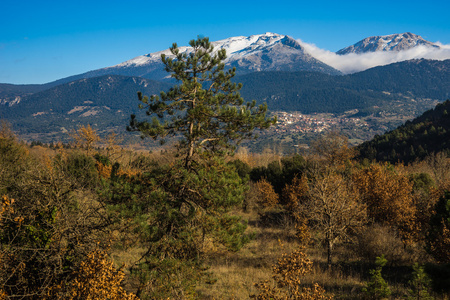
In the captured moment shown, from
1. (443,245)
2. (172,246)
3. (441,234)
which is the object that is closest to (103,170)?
Result: (172,246)

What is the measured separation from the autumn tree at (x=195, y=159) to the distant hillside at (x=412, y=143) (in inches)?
2889

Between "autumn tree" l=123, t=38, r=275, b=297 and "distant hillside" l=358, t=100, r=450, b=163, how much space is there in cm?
7337

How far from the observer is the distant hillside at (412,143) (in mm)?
73438

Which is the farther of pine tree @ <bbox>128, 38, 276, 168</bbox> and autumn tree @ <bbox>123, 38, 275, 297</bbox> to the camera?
pine tree @ <bbox>128, 38, 276, 168</bbox>

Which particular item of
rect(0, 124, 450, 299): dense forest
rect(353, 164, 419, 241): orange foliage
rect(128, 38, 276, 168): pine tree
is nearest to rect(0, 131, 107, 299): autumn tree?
rect(0, 124, 450, 299): dense forest

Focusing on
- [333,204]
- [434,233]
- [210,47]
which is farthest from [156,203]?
Answer: [434,233]

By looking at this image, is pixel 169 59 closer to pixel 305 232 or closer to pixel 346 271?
pixel 305 232

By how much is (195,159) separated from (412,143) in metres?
87.9

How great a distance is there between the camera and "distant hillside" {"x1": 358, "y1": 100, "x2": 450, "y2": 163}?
7344 cm

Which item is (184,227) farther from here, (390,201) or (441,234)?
(390,201)

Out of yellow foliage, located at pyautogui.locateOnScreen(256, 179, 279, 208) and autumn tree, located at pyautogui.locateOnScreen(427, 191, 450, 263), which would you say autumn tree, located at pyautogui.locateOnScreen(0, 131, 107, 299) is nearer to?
autumn tree, located at pyautogui.locateOnScreen(427, 191, 450, 263)

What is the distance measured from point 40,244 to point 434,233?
17.4 metres

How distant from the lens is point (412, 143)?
8156 cm

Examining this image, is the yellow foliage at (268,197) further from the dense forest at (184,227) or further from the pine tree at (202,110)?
the pine tree at (202,110)
